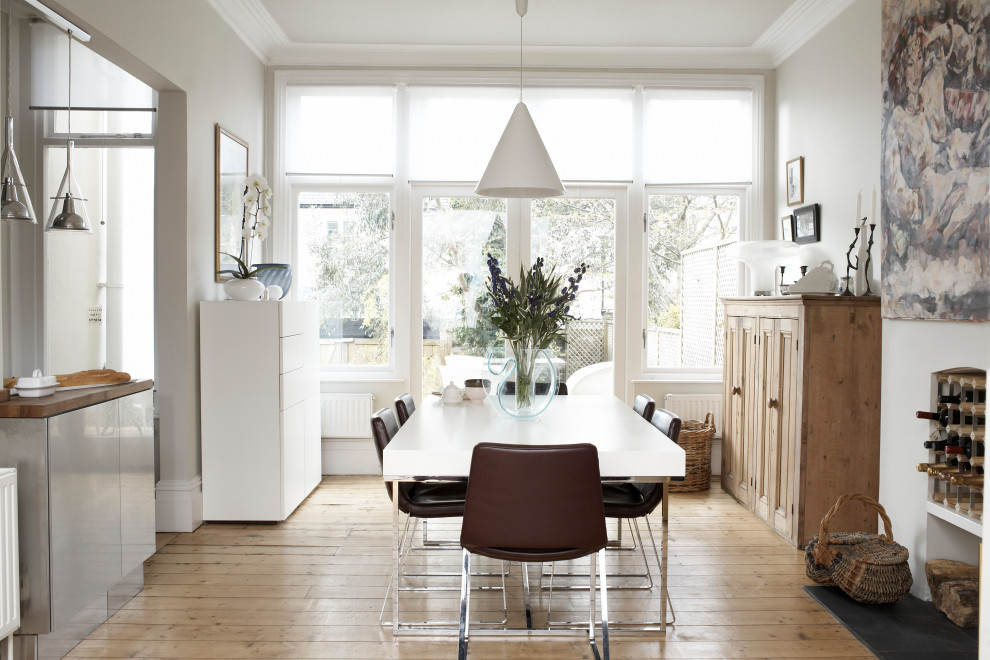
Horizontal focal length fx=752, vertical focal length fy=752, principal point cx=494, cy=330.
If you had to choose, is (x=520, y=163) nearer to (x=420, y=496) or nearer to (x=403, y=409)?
(x=403, y=409)

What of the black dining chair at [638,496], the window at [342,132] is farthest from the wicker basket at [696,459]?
the window at [342,132]

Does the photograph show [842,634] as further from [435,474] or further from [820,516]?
[435,474]

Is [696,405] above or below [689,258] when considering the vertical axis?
A: below

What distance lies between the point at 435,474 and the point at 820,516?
7.42ft

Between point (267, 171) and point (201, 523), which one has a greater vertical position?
point (267, 171)

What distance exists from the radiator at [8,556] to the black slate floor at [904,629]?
2.97m

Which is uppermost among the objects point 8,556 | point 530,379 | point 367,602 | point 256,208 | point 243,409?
point 256,208

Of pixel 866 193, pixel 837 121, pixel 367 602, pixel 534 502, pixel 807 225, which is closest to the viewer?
pixel 534 502

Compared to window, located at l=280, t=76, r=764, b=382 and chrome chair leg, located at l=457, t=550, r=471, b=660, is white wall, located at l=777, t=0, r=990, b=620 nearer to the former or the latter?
window, located at l=280, t=76, r=764, b=382

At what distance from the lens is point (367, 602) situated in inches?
125

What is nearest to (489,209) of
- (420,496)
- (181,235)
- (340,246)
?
(340,246)

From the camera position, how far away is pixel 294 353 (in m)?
4.52

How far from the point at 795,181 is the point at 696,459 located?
78.7 inches

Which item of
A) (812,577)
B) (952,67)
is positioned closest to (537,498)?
(812,577)
